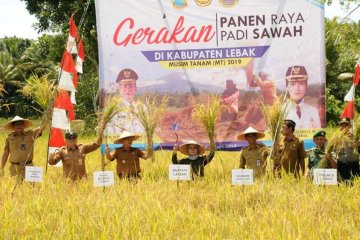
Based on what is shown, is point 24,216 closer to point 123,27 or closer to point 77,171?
point 77,171

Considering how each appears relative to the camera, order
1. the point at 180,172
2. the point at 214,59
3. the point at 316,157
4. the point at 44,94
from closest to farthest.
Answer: the point at 180,172 < the point at 316,157 < the point at 44,94 < the point at 214,59

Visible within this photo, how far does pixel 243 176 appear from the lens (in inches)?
227

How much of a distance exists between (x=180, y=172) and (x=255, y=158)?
1066 mm

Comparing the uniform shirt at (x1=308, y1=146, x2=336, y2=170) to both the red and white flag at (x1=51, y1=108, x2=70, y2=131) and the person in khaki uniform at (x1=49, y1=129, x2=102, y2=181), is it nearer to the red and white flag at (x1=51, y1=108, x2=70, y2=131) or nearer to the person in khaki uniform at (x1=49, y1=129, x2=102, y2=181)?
the person in khaki uniform at (x1=49, y1=129, x2=102, y2=181)

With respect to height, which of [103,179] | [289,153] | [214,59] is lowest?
[103,179]

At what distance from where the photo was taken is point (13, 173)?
723cm

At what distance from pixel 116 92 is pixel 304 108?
2.96m

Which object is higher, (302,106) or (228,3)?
(228,3)

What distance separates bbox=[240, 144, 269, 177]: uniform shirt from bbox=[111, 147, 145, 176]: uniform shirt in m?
1.29

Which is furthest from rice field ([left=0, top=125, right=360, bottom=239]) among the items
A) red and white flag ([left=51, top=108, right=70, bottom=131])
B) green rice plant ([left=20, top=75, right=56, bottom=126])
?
green rice plant ([left=20, top=75, right=56, bottom=126])

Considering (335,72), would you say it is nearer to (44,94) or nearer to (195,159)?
(195,159)

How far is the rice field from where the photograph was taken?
432cm

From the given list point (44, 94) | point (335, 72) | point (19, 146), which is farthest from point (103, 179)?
point (335, 72)

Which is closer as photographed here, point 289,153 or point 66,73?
point 289,153
